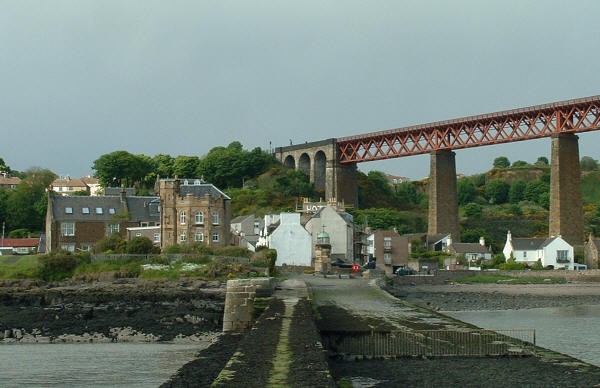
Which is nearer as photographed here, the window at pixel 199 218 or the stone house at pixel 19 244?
the window at pixel 199 218

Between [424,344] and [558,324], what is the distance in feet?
83.1

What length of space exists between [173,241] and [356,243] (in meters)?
24.4

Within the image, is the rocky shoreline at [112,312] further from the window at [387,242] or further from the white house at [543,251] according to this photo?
the window at [387,242]

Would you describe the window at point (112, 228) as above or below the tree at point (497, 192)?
below

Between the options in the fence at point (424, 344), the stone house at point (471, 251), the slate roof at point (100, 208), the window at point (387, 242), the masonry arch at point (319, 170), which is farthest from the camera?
the masonry arch at point (319, 170)

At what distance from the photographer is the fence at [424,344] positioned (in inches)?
950

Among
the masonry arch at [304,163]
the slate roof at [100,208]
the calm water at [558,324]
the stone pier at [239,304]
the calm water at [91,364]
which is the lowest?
the calm water at [558,324]

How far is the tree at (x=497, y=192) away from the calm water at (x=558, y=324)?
111 m

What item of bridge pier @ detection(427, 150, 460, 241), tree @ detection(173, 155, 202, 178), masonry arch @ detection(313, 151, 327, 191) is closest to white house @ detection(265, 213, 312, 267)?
bridge pier @ detection(427, 150, 460, 241)

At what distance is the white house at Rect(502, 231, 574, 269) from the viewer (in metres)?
92.2

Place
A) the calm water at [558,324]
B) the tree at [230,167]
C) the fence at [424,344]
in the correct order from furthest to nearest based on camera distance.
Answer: the tree at [230,167]
the calm water at [558,324]
the fence at [424,344]

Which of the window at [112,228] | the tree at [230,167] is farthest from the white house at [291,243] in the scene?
the tree at [230,167]

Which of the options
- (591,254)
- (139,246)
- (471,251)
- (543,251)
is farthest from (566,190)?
(139,246)

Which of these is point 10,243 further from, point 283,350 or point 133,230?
point 283,350
